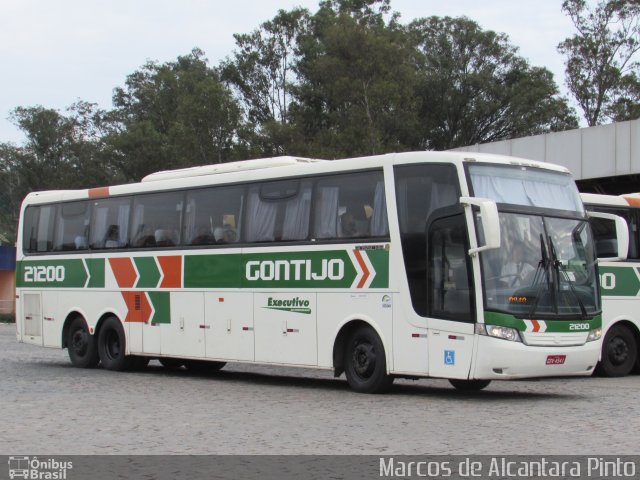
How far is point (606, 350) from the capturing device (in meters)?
19.0

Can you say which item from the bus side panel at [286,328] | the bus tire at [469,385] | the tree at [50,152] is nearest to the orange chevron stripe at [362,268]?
the bus side panel at [286,328]

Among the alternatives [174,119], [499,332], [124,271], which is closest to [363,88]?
[174,119]

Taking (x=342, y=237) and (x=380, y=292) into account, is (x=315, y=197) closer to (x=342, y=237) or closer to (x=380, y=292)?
(x=342, y=237)

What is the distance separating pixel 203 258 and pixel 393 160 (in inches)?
185

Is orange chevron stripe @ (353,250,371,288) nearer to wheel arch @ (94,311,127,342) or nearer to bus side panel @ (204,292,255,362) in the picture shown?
bus side panel @ (204,292,255,362)

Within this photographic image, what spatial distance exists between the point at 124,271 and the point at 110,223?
1.13m

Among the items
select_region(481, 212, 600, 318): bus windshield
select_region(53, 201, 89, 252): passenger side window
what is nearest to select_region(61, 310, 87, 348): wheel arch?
select_region(53, 201, 89, 252): passenger side window

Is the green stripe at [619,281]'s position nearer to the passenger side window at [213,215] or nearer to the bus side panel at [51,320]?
the passenger side window at [213,215]

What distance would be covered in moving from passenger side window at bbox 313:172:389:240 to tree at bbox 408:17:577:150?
52990 millimetres

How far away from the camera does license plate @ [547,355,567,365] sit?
44.5 feet

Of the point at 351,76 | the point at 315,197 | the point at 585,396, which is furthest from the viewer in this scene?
the point at 351,76

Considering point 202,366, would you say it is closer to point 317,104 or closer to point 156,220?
point 156,220

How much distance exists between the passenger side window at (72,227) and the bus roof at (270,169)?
0.24 metres
